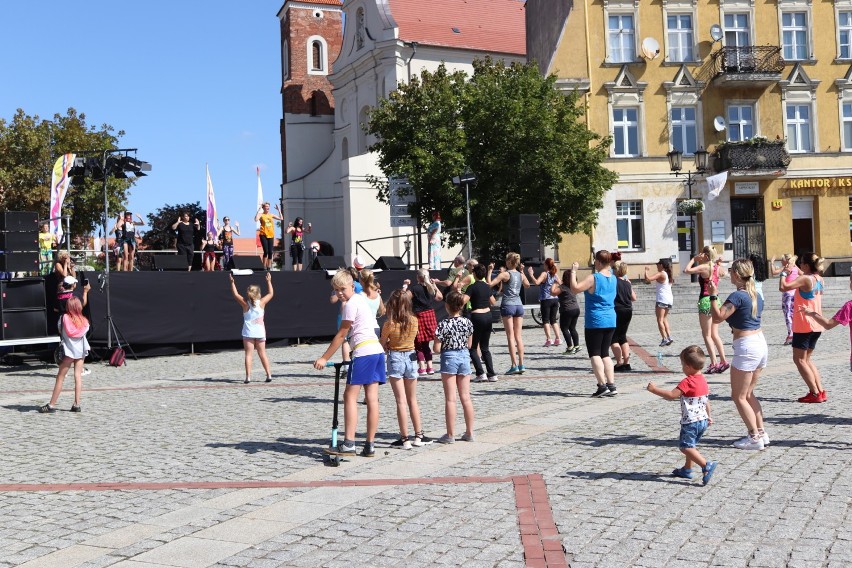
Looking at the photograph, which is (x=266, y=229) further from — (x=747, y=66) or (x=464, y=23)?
(x=464, y=23)

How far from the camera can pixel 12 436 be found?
36.2ft

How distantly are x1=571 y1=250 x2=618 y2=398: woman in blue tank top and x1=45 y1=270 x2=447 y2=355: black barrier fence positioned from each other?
450 inches

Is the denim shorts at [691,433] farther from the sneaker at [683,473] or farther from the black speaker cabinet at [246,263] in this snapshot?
the black speaker cabinet at [246,263]

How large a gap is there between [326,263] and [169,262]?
4.14 metres

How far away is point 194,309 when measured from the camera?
2216 cm

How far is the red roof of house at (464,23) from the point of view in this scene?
191ft

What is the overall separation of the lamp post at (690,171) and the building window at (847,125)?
6439 millimetres

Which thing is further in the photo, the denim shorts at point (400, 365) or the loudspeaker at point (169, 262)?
the loudspeaker at point (169, 262)

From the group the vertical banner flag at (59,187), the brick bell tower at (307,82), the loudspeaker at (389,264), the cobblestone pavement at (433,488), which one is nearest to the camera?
the cobblestone pavement at (433,488)

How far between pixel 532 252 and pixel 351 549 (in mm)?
16984

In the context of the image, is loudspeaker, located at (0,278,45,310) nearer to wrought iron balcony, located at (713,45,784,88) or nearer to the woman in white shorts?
the woman in white shorts

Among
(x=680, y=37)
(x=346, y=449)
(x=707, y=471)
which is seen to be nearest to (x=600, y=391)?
(x=346, y=449)

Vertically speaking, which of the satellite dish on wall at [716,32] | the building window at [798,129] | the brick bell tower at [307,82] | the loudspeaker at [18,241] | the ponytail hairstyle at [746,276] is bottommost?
the ponytail hairstyle at [746,276]

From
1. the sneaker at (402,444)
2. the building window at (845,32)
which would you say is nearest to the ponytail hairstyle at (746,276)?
the sneaker at (402,444)
